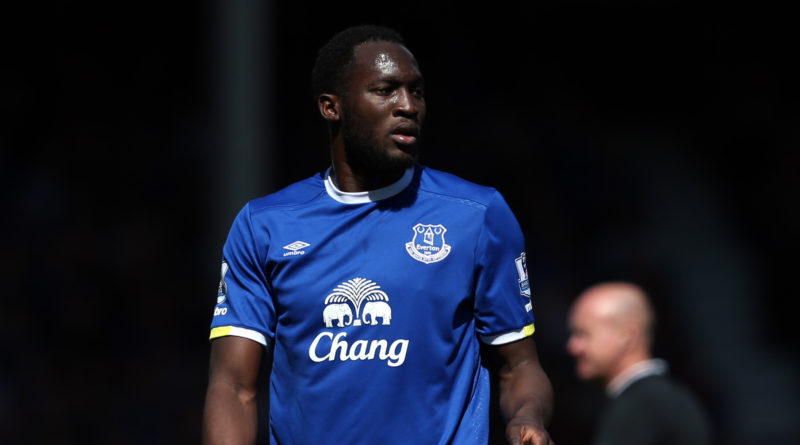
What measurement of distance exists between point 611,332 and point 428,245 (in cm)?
227

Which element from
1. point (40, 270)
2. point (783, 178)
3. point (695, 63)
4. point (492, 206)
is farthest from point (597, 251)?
point (492, 206)

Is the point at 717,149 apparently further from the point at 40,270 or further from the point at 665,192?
the point at 40,270

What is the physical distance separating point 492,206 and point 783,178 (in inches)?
288

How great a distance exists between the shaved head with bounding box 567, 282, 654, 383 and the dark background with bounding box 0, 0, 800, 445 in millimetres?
2600

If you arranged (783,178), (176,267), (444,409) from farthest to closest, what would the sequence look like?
(783,178)
(176,267)
(444,409)

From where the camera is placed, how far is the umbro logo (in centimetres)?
332

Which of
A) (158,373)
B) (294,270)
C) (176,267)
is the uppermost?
(294,270)

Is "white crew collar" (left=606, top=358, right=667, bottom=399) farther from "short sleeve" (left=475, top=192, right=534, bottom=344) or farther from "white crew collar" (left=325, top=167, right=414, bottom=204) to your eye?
"white crew collar" (left=325, top=167, right=414, bottom=204)

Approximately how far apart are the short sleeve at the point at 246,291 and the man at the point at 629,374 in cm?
221

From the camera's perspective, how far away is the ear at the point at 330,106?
345 centimetres

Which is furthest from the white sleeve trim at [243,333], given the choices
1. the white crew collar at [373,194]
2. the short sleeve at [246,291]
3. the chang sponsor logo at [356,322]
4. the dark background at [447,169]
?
the dark background at [447,169]

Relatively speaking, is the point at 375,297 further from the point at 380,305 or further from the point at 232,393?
the point at 232,393

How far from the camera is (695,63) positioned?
11.2 m

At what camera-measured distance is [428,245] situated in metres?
3.30
